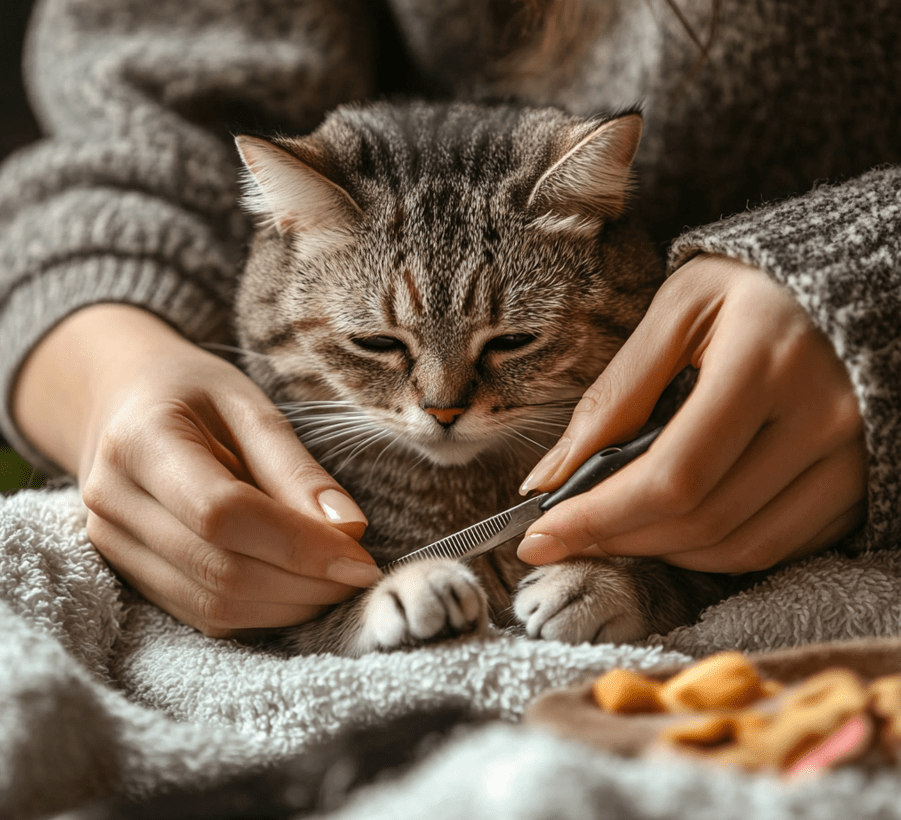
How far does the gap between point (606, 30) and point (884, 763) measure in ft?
3.54

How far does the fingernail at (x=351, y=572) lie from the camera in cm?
71

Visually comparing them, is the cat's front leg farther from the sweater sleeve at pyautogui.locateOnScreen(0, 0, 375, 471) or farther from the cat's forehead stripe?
the sweater sleeve at pyautogui.locateOnScreen(0, 0, 375, 471)

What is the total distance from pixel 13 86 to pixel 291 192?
1.14 m

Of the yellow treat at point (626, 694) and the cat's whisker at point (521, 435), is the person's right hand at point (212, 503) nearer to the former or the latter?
the cat's whisker at point (521, 435)

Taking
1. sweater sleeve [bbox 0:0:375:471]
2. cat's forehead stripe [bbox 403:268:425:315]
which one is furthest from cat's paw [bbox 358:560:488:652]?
sweater sleeve [bbox 0:0:375:471]

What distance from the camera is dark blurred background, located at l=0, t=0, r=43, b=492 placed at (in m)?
1.53

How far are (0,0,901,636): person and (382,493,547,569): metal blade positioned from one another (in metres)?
0.03

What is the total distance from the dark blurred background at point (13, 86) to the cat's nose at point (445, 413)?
3.29ft

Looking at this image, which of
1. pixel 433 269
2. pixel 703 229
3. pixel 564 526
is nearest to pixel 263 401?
pixel 433 269

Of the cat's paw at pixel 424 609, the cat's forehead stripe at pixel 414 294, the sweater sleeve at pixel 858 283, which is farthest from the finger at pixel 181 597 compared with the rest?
the sweater sleeve at pixel 858 283

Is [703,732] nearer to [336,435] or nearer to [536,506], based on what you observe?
[536,506]

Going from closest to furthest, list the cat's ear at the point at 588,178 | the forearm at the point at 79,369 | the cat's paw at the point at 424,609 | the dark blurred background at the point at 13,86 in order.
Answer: the cat's paw at the point at 424,609 < the cat's ear at the point at 588,178 < the forearm at the point at 79,369 < the dark blurred background at the point at 13,86

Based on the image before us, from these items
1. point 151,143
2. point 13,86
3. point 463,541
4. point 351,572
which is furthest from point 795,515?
point 13,86

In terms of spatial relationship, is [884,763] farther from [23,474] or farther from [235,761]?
[23,474]
